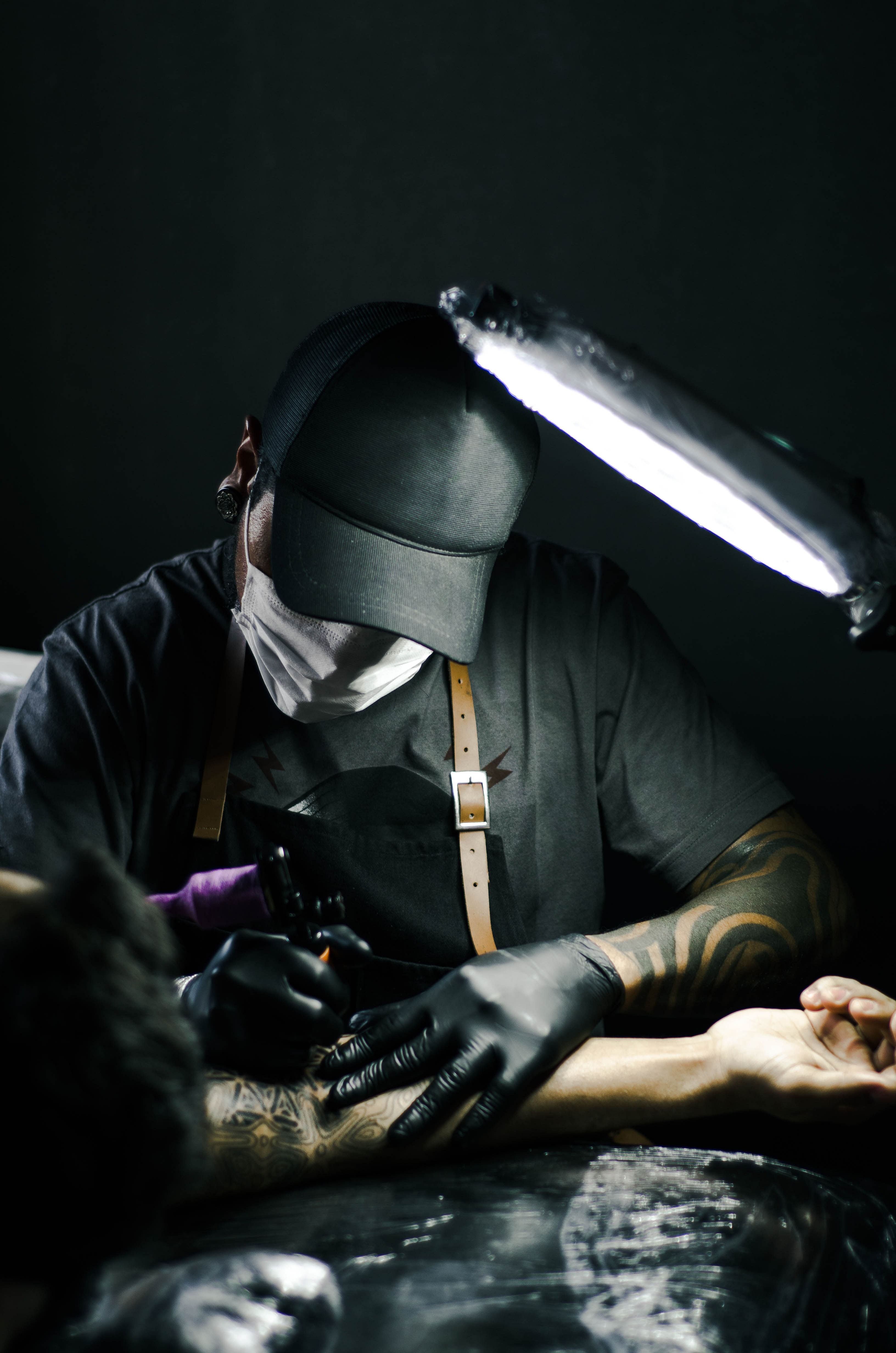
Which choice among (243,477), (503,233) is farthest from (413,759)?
(503,233)

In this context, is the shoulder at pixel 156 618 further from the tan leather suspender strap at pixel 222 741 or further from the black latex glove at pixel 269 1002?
the black latex glove at pixel 269 1002

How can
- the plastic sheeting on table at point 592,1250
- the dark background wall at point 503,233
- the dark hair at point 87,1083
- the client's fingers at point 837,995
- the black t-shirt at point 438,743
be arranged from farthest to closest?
the dark background wall at point 503,233 → the black t-shirt at point 438,743 → the client's fingers at point 837,995 → the plastic sheeting on table at point 592,1250 → the dark hair at point 87,1083

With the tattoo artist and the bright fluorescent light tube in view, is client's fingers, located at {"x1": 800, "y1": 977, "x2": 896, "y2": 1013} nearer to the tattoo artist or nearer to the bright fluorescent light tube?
the tattoo artist

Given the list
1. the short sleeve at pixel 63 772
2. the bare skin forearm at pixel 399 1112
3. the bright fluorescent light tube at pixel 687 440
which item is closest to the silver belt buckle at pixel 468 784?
the bare skin forearm at pixel 399 1112

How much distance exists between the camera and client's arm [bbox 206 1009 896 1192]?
45.4 inches

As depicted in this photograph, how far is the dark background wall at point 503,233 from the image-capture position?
2.21 meters

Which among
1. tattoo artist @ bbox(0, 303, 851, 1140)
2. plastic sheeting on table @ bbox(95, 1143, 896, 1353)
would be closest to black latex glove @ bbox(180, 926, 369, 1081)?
tattoo artist @ bbox(0, 303, 851, 1140)

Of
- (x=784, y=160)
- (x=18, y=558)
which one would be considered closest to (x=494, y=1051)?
(x=784, y=160)

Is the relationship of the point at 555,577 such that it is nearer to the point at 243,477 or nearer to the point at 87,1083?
the point at 243,477

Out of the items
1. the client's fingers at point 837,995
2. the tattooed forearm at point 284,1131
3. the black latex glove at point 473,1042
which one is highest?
the client's fingers at point 837,995

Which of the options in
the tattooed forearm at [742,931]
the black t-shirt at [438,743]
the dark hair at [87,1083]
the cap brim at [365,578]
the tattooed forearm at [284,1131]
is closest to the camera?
the dark hair at [87,1083]

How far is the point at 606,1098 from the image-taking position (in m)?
1.28

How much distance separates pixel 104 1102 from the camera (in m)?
0.70

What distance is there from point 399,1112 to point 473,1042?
12 cm
